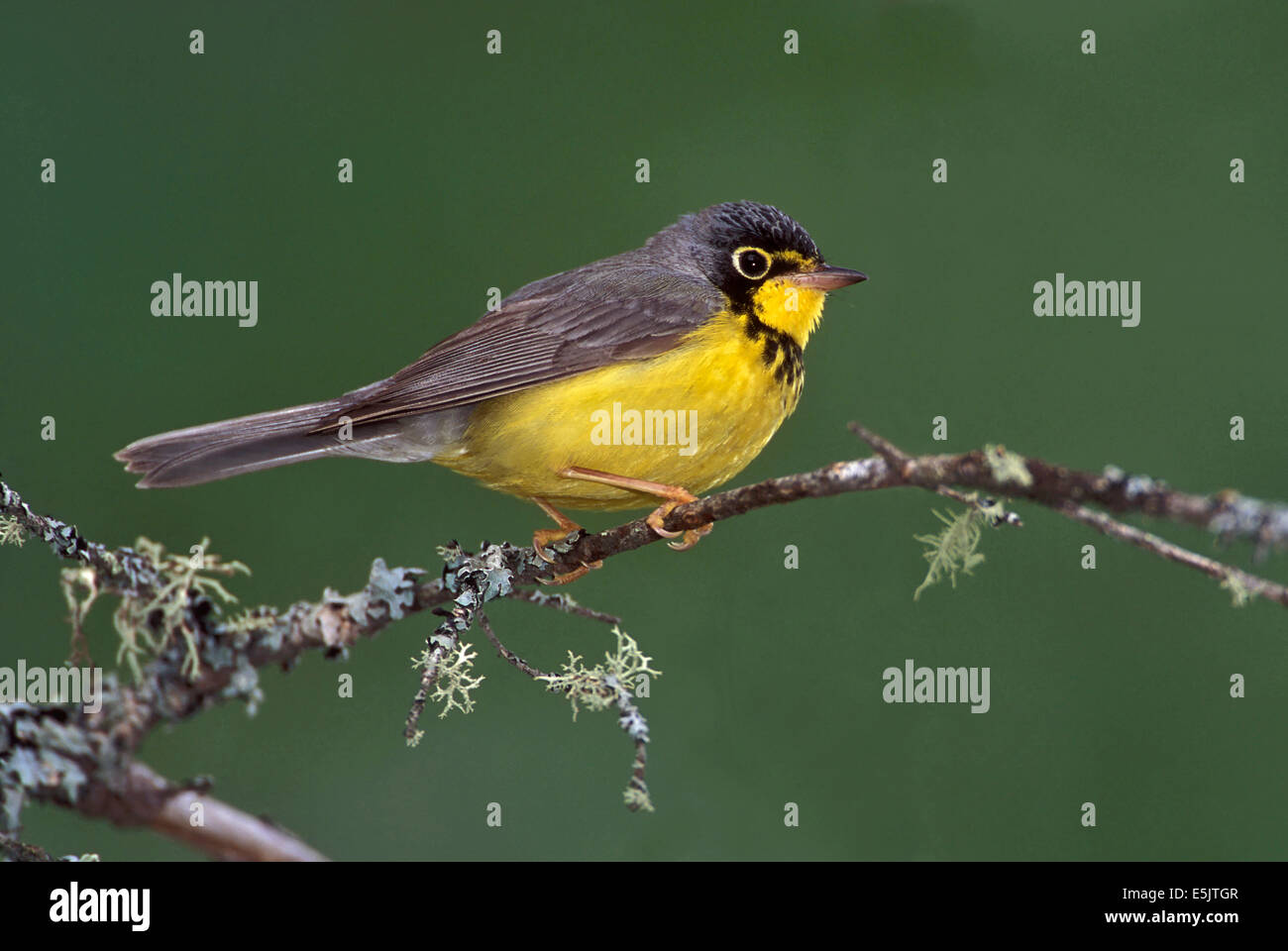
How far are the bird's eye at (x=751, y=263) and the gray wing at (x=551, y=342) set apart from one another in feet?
0.50

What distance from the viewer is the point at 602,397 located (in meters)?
4.06

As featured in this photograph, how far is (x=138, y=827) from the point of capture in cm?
308

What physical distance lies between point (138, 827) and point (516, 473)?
5.76 ft

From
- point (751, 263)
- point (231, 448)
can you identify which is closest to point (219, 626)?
point (231, 448)

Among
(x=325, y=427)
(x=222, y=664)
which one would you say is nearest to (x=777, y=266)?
(x=325, y=427)

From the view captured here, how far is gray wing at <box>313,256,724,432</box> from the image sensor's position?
13.7 feet

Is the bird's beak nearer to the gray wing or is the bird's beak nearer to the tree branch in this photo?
the gray wing

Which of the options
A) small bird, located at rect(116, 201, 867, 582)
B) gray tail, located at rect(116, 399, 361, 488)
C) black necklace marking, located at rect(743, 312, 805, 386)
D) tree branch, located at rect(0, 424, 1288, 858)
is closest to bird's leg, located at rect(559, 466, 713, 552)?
small bird, located at rect(116, 201, 867, 582)

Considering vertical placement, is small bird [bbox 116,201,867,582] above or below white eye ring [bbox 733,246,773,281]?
below

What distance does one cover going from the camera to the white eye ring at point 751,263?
14.6 feet

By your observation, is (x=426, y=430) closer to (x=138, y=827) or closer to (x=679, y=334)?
(x=679, y=334)

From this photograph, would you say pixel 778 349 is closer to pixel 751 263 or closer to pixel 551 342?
pixel 751 263

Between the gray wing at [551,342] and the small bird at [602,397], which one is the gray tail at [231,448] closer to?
the small bird at [602,397]

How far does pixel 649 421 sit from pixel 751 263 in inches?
37.1
